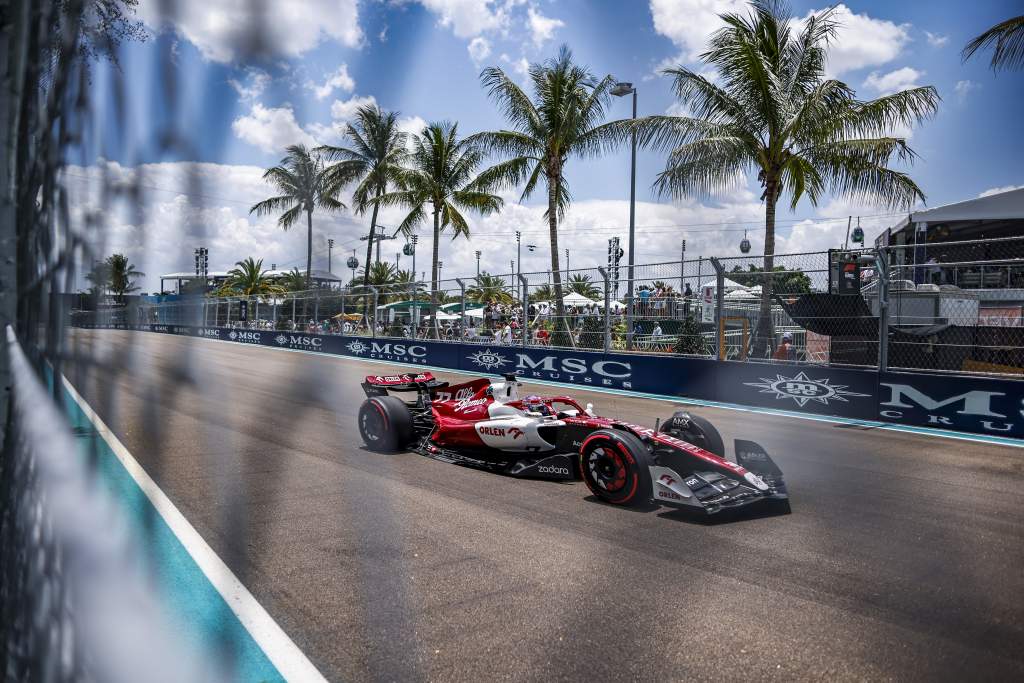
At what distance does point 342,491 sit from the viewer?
518 centimetres

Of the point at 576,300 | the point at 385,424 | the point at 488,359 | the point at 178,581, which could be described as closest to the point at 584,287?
the point at 576,300

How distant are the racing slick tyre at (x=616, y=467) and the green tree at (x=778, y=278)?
6323 mm

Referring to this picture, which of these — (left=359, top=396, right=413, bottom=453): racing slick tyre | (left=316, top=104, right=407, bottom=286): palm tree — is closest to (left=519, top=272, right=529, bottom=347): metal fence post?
(left=359, top=396, right=413, bottom=453): racing slick tyre

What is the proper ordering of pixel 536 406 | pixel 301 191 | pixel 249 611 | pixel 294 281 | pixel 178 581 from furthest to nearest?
1. pixel 536 406
2. pixel 178 581
3. pixel 249 611
4. pixel 294 281
5. pixel 301 191

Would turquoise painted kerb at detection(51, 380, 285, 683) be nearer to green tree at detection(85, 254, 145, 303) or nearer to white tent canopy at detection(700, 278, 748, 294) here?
green tree at detection(85, 254, 145, 303)

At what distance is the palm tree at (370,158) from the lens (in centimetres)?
95

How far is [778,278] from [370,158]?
1061cm

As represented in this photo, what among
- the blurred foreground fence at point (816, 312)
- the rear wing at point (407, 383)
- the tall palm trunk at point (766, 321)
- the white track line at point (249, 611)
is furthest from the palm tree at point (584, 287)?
the white track line at point (249, 611)

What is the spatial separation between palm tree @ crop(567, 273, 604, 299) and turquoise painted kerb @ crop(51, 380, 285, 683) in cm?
1047

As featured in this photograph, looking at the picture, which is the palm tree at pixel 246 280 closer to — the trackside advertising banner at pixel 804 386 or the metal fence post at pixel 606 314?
the trackside advertising banner at pixel 804 386

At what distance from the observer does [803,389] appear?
10398mm

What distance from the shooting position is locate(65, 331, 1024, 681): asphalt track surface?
105cm

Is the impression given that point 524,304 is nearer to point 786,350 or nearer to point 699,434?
point 786,350

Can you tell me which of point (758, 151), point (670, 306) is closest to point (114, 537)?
point (670, 306)
